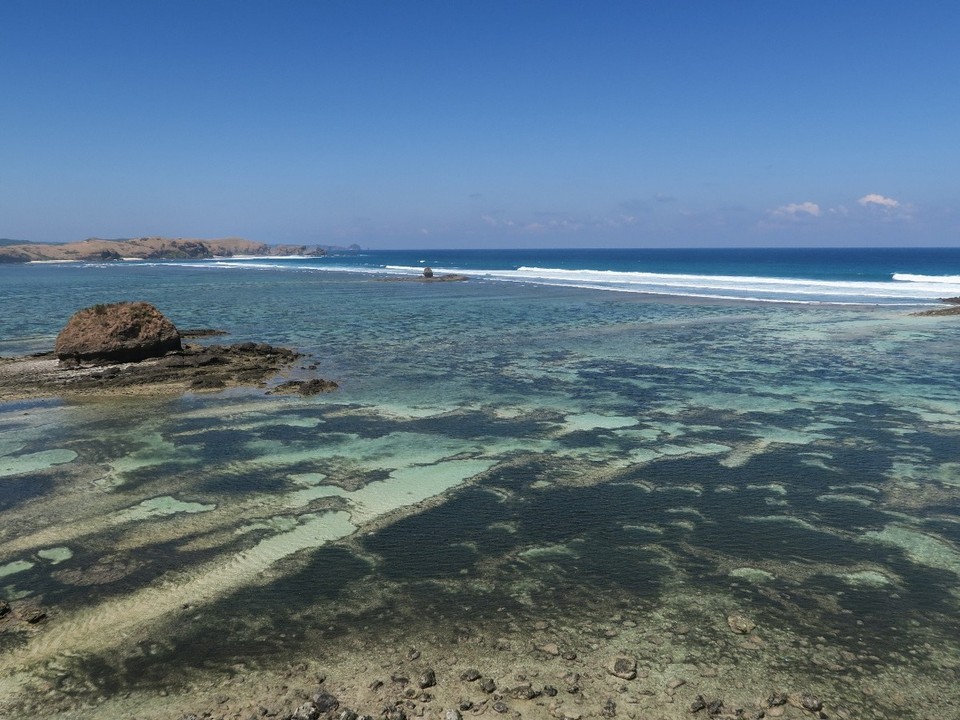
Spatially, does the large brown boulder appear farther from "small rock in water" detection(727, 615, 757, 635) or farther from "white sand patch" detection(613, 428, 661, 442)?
"small rock in water" detection(727, 615, 757, 635)

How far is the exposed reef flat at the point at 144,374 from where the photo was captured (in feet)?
58.1

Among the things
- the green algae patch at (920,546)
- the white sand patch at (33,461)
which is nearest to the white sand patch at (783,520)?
the green algae patch at (920,546)

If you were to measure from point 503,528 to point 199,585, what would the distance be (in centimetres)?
371

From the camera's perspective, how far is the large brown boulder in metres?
20.3

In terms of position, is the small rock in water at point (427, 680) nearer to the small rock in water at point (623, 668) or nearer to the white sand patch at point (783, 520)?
the small rock in water at point (623, 668)

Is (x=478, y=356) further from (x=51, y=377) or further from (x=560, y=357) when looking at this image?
(x=51, y=377)

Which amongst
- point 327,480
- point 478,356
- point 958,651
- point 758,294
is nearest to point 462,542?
point 327,480

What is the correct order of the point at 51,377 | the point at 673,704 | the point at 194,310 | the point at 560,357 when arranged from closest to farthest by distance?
the point at 673,704
the point at 51,377
the point at 560,357
the point at 194,310

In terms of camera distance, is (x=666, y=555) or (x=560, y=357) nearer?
(x=666, y=555)

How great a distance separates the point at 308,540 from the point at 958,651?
7.03 meters

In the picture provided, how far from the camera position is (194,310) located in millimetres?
40750

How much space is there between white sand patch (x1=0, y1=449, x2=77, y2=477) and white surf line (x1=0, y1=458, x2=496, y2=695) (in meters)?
5.36

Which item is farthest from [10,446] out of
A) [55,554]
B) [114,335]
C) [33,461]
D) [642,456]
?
[642,456]

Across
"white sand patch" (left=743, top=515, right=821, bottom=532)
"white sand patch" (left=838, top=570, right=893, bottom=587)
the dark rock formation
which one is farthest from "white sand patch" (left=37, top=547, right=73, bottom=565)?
"white sand patch" (left=838, top=570, right=893, bottom=587)
